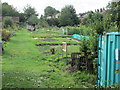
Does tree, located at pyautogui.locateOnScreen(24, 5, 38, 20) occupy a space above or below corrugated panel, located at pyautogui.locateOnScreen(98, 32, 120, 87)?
above

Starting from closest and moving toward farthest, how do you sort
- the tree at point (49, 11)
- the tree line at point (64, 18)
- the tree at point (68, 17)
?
the tree line at point (64, 18), the tree at point (68, 17), the tree at point (49, 11)

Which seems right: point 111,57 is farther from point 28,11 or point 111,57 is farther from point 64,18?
point 28,11

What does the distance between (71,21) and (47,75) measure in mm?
54253

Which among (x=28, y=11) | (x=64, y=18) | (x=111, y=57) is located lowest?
(x=111, y=57)

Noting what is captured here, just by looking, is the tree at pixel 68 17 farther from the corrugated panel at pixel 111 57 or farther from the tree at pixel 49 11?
the corrugated panel at pixel 111 57

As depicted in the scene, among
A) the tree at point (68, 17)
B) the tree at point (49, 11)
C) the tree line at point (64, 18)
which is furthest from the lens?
the tree at point (49, 11)

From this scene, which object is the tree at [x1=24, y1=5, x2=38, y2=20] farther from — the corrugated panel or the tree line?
the corrugated panel

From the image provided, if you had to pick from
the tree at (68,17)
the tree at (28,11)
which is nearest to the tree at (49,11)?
the tree at (28,11)

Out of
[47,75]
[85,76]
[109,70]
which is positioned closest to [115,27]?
[85,76]

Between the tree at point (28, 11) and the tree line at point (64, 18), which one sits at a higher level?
the tree at point (28, 11)

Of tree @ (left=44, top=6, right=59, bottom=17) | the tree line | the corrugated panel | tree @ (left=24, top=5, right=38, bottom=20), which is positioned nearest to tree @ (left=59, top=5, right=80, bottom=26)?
the tree line

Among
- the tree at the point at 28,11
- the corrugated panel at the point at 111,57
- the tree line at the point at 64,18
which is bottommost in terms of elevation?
the corrugated panel at the point at 111,57

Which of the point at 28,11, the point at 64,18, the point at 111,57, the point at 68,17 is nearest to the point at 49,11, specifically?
the point at 28,11

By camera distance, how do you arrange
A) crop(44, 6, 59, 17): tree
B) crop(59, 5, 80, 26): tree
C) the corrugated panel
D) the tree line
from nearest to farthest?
the corrugated panel, the tree line, crop(59, 5, 80, 26): tree, crop(44, 6, 59, 17): tree
